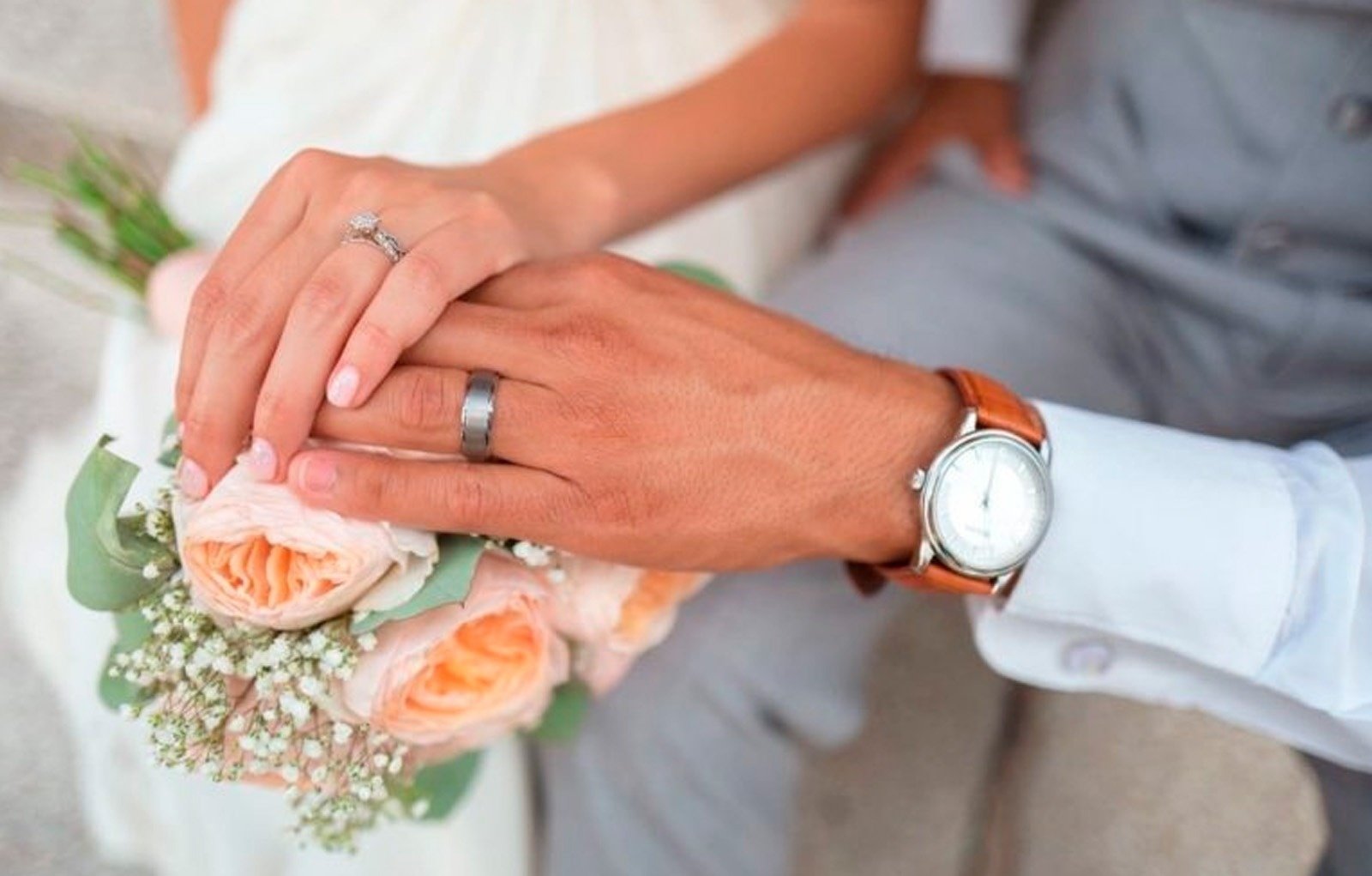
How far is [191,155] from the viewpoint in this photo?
1.06 meters

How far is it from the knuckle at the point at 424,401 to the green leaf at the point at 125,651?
18 centimetres

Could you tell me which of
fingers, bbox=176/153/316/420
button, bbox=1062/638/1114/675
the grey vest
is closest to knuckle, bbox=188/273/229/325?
fingers, bbox=176/153/316/420

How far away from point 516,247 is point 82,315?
42cm

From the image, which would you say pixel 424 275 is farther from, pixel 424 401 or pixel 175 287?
pixel 175 287

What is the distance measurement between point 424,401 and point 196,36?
2.28 feet

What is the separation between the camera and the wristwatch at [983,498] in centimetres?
74

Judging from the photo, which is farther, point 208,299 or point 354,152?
point 354,152

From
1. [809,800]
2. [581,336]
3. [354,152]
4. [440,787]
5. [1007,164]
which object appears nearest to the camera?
[581,336]

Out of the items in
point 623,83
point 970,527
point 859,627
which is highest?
point 623,83

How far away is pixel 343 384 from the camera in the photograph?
2.13ft

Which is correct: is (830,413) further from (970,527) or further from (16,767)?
(16,767)

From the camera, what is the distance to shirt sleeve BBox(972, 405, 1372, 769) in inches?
30.4

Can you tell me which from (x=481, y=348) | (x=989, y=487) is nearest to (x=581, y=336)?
(x=481, y=348)

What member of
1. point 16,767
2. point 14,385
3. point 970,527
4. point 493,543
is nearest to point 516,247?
point 493,543
